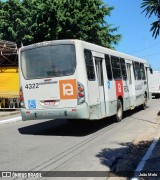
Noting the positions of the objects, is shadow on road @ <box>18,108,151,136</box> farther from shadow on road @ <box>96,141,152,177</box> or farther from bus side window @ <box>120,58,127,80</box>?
shadow on road @ <box>96,141,152,177</box>

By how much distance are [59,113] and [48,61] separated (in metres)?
1.74

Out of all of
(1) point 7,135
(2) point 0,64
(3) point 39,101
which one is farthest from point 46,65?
(2) point 0,64

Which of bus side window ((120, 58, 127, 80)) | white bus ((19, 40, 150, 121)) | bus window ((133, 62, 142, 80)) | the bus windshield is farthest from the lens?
bus window ((133, 62, 142, 80))

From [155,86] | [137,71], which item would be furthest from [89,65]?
[155,86]

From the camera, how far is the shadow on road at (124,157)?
7698 mm

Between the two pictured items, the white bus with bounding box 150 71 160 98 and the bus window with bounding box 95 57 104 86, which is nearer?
the bus window with bounding box 95 57 104 86

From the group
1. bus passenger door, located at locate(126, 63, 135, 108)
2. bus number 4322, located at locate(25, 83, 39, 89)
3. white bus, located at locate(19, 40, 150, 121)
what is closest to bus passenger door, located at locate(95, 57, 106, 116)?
white bus, located at locate(19, 40, 150, 121)

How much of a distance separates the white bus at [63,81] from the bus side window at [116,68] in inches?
57.9

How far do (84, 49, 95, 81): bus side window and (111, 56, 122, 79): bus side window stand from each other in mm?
2868

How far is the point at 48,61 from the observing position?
12438 mm

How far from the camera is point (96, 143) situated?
10.9 metres

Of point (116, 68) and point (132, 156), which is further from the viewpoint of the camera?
point (116, 68)

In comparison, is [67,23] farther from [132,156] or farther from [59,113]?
[132,156]

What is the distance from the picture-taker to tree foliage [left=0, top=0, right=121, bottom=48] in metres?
31.1
